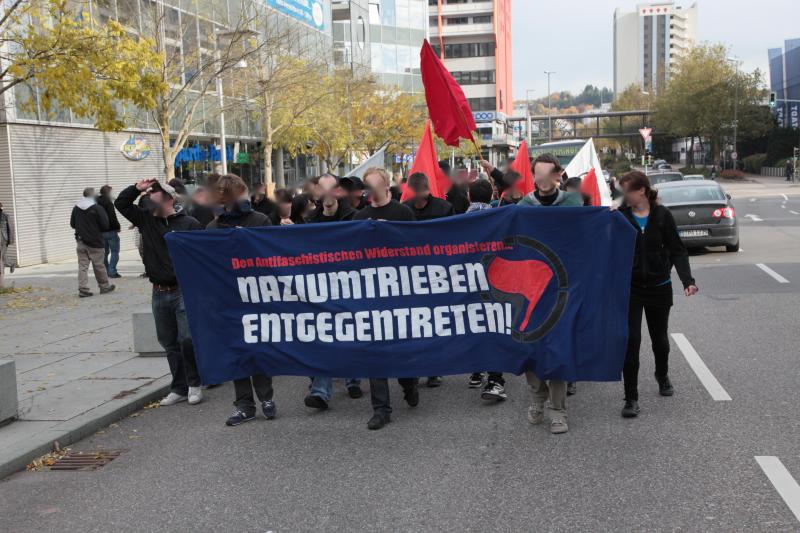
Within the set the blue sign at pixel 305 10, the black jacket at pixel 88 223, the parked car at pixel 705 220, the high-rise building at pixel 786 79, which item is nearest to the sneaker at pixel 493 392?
the black jacket at pixel 88 223

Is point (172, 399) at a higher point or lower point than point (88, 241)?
lower

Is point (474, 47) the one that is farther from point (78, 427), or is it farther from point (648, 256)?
point (78, 427)

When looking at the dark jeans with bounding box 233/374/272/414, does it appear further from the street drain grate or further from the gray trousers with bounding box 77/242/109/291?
the gray trousers with bounding box 77/242/109/291

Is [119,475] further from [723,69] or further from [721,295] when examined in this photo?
[723,69]

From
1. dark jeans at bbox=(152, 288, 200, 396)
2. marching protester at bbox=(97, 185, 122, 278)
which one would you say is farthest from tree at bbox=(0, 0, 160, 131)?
dark jeans at bbox=(152, 288, 200, 396)

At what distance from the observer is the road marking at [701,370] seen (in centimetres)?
709

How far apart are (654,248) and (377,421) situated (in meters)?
2.51

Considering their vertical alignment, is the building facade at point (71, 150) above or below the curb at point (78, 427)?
above

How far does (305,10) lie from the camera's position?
41.9 metres

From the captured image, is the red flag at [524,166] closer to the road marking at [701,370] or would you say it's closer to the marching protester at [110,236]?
the road marking at [701,370]

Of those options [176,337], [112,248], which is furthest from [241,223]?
[112,248]

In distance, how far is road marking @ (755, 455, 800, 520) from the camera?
15.3ft

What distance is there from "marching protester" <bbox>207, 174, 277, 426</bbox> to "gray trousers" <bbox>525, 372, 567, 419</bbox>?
2111 mm

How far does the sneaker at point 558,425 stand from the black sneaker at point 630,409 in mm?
553
